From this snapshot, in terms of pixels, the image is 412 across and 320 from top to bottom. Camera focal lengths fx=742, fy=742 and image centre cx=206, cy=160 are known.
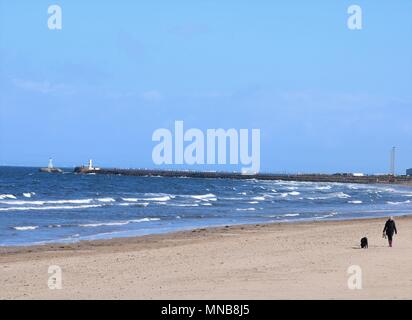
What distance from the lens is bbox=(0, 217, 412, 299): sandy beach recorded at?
1293 centimetres

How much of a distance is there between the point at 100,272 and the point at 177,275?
5.89ft

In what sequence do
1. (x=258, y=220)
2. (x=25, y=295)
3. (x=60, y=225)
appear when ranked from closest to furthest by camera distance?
(x=25, y=295) < (x=60, y=225) < (x=258, y=220)

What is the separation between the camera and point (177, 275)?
50.7 feet

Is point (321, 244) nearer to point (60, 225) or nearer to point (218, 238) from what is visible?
point (218, 238)

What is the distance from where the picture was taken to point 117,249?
71.4 ft

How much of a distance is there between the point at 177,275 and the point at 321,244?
8.20 m

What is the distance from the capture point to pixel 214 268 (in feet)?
54.2

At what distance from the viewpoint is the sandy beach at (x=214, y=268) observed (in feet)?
42.4

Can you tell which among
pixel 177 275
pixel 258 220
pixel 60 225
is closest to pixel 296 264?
pixel 177 275
